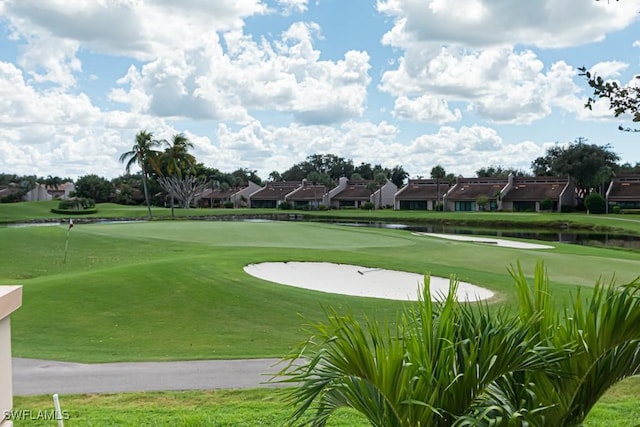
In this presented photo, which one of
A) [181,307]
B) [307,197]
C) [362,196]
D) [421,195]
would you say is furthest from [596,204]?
[181,307]

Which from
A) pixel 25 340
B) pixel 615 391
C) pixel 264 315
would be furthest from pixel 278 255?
pixel 615 391

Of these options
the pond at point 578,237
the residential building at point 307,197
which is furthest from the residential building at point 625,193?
the residential building at point 307,197

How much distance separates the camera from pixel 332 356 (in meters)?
3.71

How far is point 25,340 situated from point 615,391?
38.0 feet

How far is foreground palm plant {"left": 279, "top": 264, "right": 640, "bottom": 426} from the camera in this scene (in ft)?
11.6

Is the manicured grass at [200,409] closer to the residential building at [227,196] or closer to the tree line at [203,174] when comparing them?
the tree line at [203,174]

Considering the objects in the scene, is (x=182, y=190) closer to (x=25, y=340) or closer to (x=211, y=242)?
(x=211, y=242)

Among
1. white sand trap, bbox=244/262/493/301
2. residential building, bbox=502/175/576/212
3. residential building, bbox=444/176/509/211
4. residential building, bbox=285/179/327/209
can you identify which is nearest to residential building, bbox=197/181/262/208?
residential building, bbox=285/179/327/209

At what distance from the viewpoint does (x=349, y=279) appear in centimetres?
2206

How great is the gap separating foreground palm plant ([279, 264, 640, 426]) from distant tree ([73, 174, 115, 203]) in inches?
4636

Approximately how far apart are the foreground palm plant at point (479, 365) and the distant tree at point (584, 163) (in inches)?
3804

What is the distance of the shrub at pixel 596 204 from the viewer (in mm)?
82375

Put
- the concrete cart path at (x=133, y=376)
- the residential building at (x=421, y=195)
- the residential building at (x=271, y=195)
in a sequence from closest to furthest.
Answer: the concrete cart path at (x=133, y=376) < the residential building at (x=421, y=195) < the residential building at (x=271, y=195)

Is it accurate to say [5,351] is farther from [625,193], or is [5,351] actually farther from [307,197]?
[307,197]
